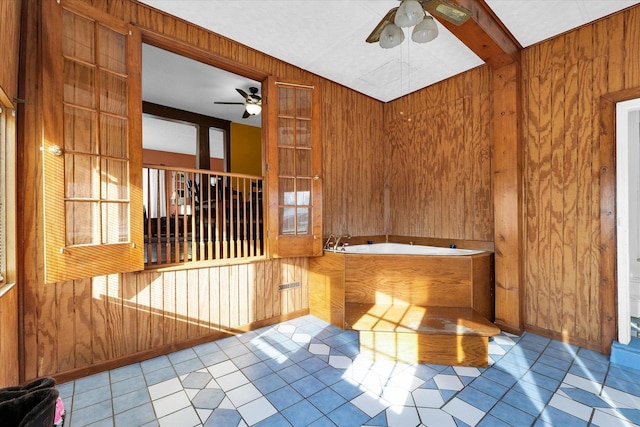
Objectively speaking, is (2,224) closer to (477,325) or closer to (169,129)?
(477,325)

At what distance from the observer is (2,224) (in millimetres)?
1744

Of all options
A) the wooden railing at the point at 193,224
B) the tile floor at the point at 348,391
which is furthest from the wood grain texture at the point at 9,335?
the wooden railing at the point at 193,224

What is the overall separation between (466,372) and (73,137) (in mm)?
3340

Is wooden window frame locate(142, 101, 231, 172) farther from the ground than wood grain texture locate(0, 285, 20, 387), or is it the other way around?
wooden window frame locate(142, 101, 231, 172)

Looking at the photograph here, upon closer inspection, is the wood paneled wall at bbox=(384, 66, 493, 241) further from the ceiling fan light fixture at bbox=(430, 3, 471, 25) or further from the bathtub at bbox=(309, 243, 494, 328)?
the ceiling fan light fixture at bbox=(430, 3, 471, 25)

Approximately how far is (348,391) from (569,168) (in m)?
2.76

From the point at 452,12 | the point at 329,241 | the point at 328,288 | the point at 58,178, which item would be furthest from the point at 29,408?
the point at 329,241

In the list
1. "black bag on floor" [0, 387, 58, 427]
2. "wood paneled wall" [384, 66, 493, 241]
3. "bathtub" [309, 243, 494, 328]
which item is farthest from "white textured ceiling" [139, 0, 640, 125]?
"black bag on floor" [0, 387, 58, 427]

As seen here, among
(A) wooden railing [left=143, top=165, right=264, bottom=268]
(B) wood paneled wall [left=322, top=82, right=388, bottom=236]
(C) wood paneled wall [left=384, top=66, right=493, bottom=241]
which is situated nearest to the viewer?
(A) wooden railing [left=143, top=165, right=264, bottom=268]

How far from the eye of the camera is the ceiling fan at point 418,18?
1777mm

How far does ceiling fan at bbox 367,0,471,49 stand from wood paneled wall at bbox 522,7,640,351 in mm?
1447

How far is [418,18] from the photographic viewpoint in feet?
5.86

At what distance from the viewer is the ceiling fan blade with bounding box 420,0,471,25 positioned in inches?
74.0

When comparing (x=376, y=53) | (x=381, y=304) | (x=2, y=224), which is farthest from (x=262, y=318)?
(x=376, y=53)
